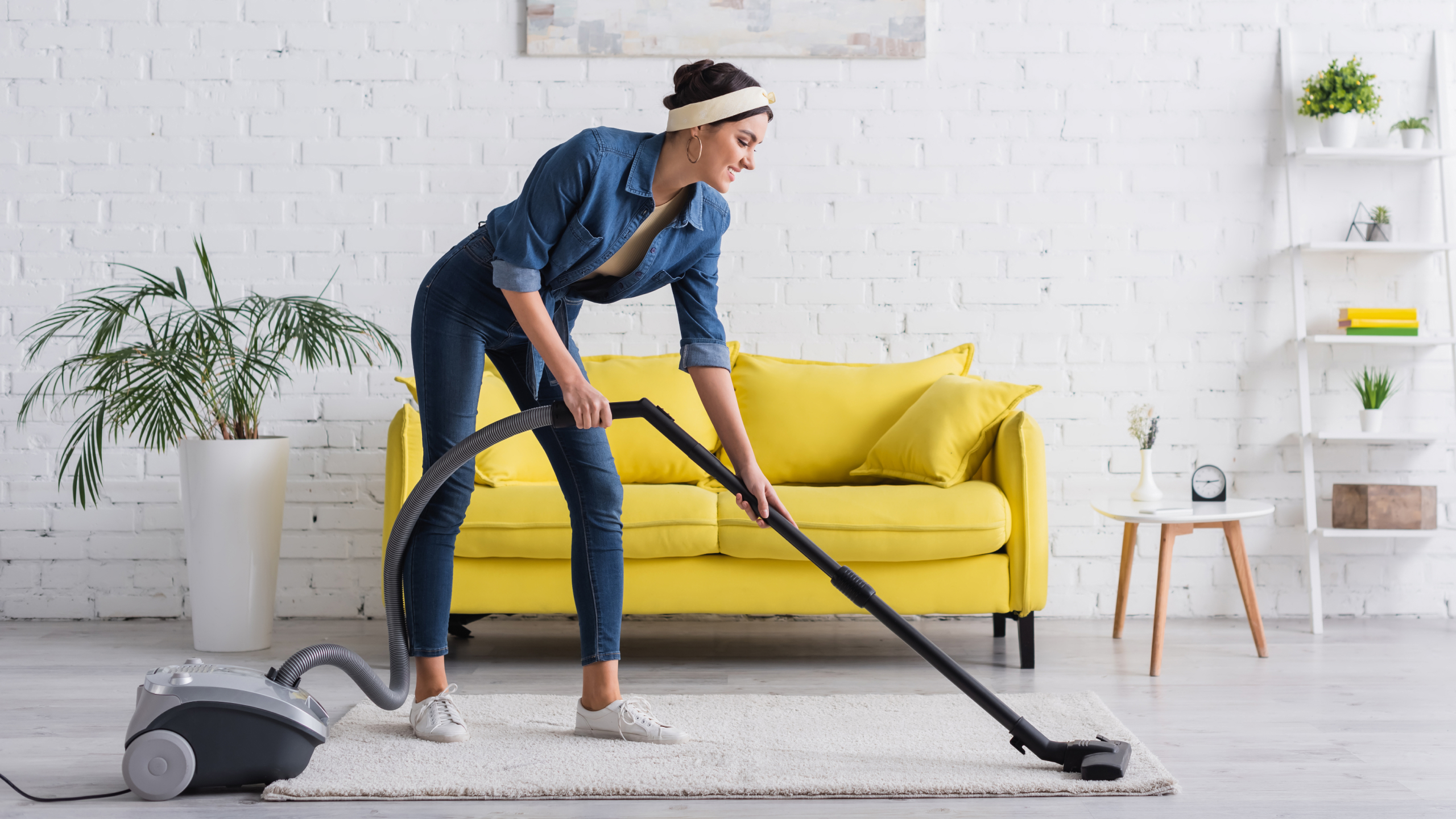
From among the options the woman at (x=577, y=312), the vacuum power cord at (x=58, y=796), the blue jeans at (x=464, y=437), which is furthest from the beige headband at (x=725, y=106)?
the vacuum power cord at (x=58, y=796)

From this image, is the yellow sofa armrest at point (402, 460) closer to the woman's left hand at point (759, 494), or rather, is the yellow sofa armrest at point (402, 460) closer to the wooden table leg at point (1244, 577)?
the woman's left hand at point (759, 494)

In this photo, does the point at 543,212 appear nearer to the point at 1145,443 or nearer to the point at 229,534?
the point at 229,534

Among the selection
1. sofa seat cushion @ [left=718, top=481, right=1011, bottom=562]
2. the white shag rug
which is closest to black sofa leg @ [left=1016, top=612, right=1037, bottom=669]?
sofa seat cushion @ [left=718, top=481, right=1011, bottom=562]

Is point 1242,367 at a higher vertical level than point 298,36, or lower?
lower

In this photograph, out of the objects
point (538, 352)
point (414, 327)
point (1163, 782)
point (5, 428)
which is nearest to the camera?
point (1163, 782)

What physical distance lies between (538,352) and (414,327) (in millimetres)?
272

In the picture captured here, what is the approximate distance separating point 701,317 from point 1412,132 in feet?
8.55

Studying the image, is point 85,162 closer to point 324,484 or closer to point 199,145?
point 199,145

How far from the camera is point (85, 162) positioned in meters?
3.25

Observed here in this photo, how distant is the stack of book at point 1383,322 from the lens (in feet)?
10.1

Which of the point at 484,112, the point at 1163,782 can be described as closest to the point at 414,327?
the point at 1163,782

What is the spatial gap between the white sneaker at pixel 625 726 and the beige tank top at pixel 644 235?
0.78 m

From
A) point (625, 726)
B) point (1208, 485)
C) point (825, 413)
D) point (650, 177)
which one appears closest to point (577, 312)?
point (650, 177)

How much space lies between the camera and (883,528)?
2.46 metres
